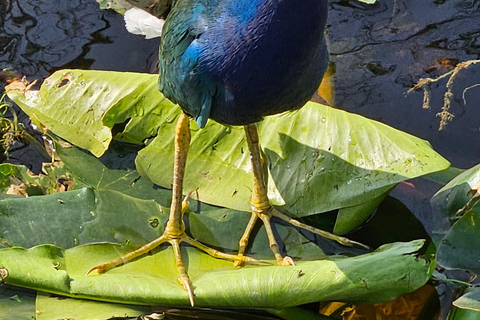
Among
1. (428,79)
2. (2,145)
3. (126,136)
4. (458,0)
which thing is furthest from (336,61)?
(2,145)

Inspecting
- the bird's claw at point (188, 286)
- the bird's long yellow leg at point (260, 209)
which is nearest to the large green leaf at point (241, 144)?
the bird's long yellow leg at point (260, 209)

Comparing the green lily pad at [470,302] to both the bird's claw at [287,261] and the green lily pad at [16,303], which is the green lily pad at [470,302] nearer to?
the bird's claw at [287,261]

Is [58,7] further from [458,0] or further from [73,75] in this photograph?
[458,0]

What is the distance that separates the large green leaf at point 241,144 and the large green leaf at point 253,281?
32cm

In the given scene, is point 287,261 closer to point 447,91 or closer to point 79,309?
point 79,309

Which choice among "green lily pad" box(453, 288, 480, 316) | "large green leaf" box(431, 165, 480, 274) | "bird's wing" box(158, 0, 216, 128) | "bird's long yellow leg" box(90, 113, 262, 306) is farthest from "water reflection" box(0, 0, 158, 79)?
"green lily pad" box(453, 288, 480, 316)

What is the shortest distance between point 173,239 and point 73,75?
816 millimetres

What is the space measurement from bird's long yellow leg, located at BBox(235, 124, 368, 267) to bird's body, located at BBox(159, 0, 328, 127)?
42 cm

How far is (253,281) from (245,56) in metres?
0.63

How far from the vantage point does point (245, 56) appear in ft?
5.63

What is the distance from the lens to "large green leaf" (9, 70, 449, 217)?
2133 millimetres

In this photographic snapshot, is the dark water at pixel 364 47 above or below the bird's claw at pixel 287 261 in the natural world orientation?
above

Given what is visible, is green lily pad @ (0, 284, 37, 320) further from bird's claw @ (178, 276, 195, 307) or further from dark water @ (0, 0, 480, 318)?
dark water @ (0, 0, 480, 318)

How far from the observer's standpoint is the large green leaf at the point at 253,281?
→ 179cm
